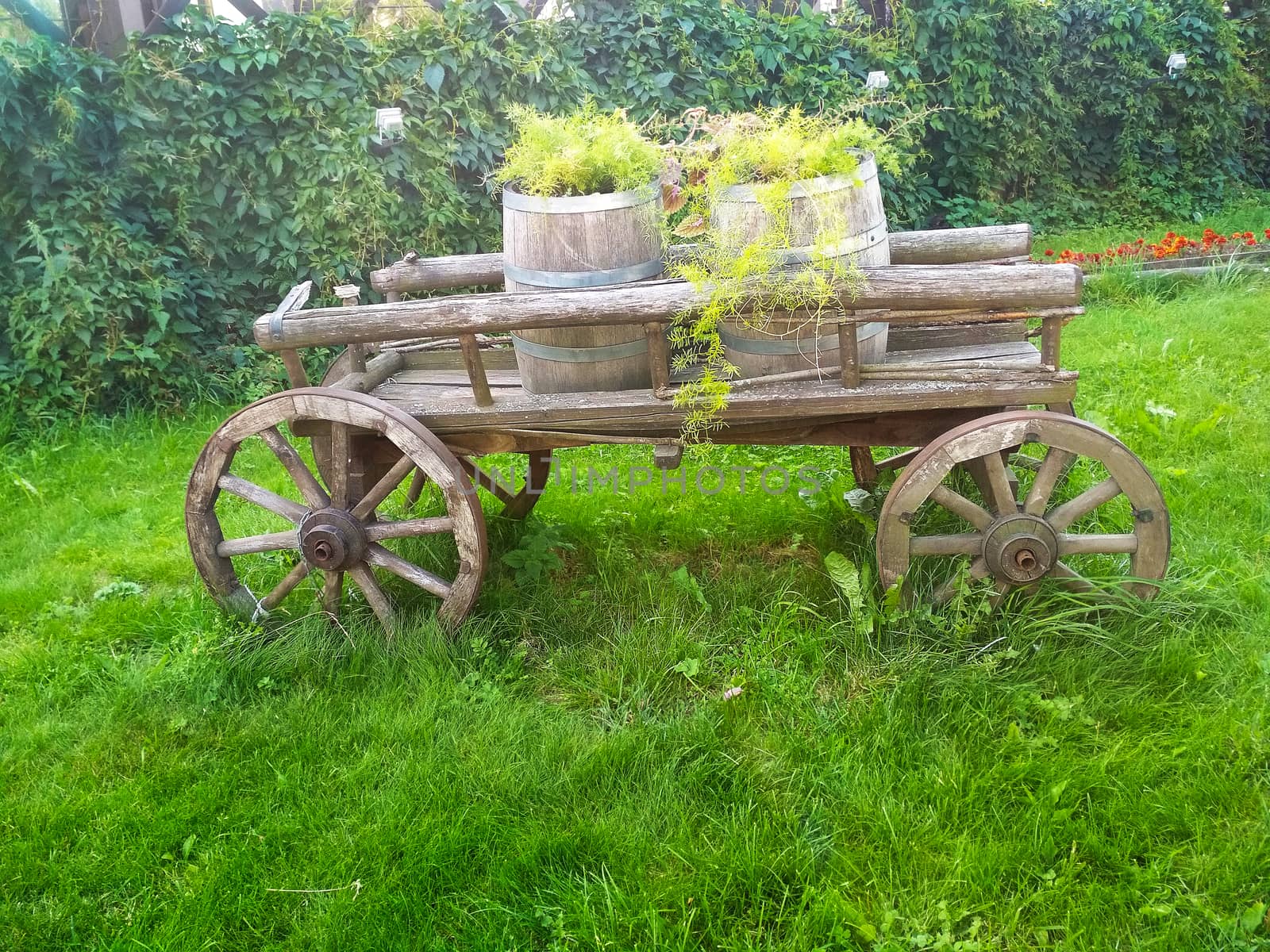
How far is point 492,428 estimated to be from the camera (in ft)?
10.6

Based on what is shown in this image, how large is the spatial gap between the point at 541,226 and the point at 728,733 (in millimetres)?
1643

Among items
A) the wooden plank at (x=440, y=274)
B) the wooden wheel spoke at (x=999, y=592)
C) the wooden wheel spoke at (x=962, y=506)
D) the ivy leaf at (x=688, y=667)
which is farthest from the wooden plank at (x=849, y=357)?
the wooden plank at (x=440, y=274)

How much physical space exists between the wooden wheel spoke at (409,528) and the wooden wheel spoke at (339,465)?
0.13 metres

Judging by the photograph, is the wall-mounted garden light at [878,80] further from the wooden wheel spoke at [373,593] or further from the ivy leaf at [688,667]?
the wooden wheel spoke at [373,593]

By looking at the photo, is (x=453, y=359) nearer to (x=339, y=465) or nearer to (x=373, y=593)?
(x=339, y=465)

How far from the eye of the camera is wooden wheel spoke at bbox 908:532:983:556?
10.2ft

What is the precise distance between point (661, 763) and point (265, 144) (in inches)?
181

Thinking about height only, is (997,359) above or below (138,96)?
below

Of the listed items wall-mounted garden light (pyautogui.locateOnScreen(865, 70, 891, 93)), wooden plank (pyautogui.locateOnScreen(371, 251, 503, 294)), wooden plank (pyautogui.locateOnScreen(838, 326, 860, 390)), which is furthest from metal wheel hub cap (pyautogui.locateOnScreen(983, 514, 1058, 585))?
wall-mounted garden light (pyautogui.locateOnScreen(865, 70, 891, 93))

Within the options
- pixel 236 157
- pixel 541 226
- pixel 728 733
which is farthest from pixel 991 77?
pixel 728 733

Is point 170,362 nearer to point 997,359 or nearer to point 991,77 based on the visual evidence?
point 997,359

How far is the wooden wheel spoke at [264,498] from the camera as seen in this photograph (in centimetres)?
335

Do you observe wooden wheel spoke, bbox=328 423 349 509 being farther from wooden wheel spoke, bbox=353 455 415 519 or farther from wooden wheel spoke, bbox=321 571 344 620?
wooden wheel spoke, bbox=321 571 344 620

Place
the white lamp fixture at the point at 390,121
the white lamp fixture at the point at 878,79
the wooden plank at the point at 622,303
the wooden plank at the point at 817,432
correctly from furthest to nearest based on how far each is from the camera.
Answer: the white lamp fixture at the point at 878,79 < the white lamp fixture at the point at 390,121 < the wooden plank at the point at 817,432 < the wooden plank at the point at 622,303
